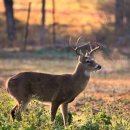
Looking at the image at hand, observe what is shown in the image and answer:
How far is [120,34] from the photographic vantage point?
45781 millimetres

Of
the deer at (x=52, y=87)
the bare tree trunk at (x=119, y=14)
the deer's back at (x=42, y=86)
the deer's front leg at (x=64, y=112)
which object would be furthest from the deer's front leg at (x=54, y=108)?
the bare tree trunk at (x=119, y=14)

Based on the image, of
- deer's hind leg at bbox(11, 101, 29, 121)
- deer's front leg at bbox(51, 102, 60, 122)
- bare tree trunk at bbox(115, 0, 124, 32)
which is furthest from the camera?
bare tree trunk at bbox(115, 0, 124, 32)

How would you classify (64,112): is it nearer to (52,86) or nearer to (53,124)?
(52,86)

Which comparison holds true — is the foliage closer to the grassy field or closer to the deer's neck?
the grassy field

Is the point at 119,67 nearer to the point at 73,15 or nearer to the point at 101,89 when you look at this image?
the point at 101,89

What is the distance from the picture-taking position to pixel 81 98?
20.0m

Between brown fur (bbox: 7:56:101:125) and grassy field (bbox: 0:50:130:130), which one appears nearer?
grassy field (bbox: 0:50:130:130)

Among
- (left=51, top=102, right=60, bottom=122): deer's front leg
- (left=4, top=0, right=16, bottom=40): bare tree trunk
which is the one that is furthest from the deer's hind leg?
(left=4, top=0, right=16, bottom=40): bare tree trunk

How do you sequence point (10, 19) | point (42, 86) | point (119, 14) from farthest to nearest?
point (119, 14), point (10, 19), point (42, 86)

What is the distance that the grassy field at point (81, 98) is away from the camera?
42.9 ft

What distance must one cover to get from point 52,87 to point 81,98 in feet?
16.5

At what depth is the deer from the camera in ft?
48.4

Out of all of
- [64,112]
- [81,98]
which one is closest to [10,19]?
[81,98]

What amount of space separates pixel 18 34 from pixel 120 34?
7.48 m
